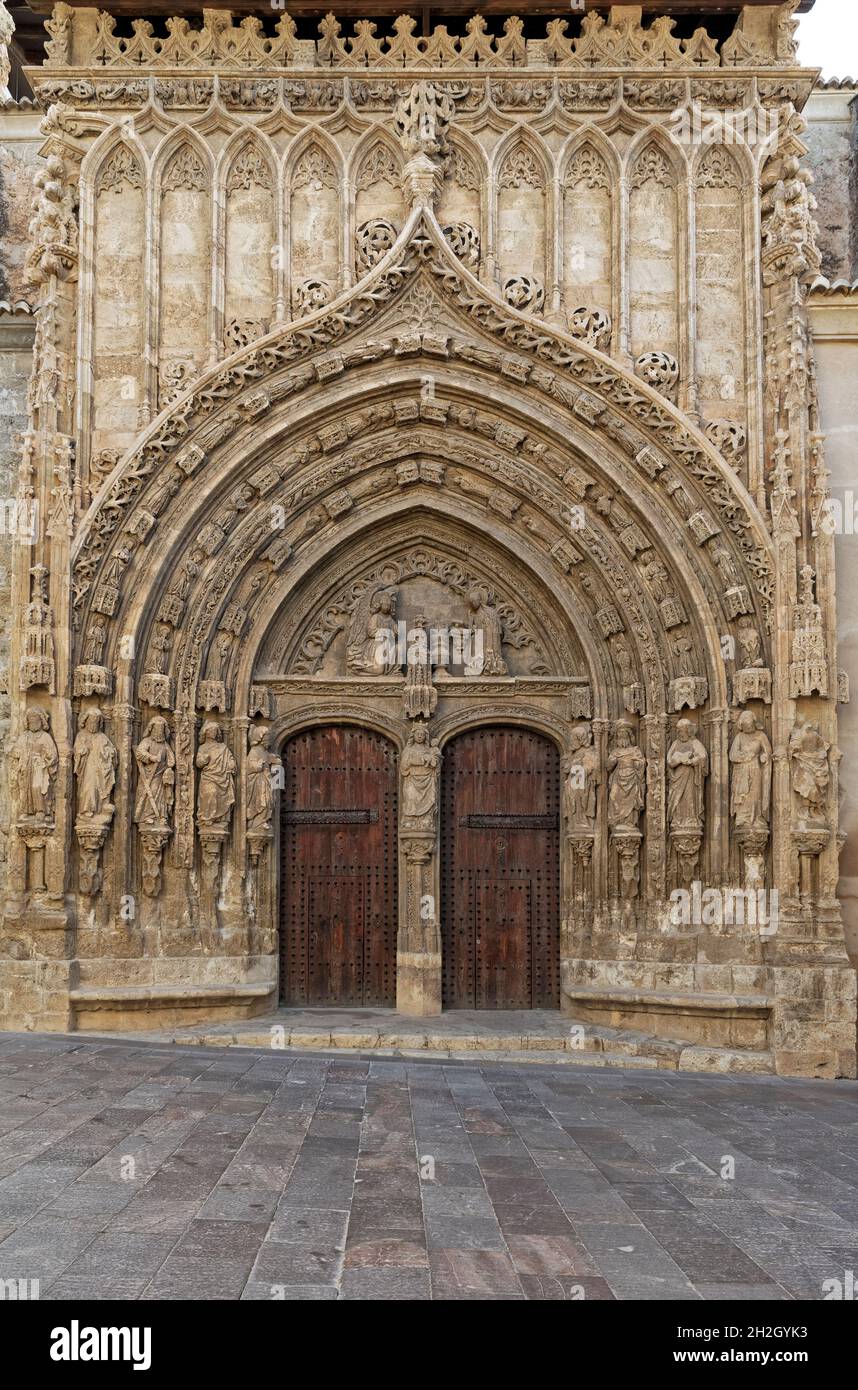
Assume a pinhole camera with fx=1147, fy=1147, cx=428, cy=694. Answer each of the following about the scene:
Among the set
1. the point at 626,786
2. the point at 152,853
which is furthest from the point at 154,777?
the point at 626,786

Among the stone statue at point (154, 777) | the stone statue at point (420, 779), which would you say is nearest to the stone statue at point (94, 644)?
the stone statue at point (154, 777)

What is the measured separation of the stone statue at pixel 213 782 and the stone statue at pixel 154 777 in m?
0.32

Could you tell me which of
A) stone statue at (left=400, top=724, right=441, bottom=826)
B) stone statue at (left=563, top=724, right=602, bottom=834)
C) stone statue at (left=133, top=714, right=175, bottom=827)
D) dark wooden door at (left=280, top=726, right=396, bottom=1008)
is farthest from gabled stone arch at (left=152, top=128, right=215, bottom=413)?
stone statue at (left=563, top=724, right=602, bottom=834)

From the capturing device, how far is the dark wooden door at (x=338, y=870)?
12445 millimetres

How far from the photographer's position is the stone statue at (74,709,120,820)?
1125cm

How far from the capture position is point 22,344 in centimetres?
1238

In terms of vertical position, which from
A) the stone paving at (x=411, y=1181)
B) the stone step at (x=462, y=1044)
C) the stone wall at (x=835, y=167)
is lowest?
the stone step at (x=462, y=1044)

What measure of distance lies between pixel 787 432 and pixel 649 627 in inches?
92.1

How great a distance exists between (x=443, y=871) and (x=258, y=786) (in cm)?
222

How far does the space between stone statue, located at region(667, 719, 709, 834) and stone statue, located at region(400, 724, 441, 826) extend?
8.20ft

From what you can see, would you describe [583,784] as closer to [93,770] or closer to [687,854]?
[687,854]

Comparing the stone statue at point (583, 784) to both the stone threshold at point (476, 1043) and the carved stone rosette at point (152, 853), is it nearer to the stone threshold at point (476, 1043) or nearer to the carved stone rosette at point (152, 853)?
the stone threshold at point (476, 1043)

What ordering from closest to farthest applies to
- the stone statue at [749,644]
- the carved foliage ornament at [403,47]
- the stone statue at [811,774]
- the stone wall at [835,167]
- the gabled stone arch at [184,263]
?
the stone statue at [811,774]
the stone statue at [749,644]
the gabled stone arch at [184,263]
the carved foliage ornament at [403,47]
the stone wall at [835,167]

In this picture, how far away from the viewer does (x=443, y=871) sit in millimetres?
12531
